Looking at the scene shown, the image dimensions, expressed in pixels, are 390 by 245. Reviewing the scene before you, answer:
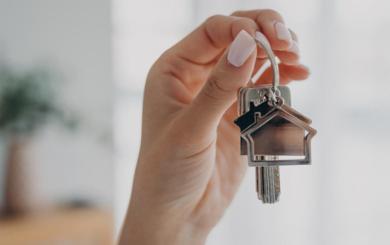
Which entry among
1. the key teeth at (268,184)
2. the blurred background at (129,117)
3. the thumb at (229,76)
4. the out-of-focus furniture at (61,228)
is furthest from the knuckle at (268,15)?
the out-of-focus furniture at (61,228)

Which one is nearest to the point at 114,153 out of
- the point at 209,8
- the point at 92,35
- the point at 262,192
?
the point at 92,35

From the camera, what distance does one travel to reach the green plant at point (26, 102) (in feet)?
7.20

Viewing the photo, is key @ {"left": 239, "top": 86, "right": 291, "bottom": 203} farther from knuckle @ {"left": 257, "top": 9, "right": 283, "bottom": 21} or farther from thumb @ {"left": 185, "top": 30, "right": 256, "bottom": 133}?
knuckle @ {"left": 257, "top": 9, "right": 283, "bottom": 21}

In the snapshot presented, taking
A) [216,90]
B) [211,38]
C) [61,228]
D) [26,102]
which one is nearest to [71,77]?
[26,102]

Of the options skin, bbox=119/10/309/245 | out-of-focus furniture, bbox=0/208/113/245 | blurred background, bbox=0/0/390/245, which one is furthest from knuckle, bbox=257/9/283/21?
out-of-focus furniture, bbox=0/208/113/245

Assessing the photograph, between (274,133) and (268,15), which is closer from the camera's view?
(274,133)

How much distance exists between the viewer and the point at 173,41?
224 cm

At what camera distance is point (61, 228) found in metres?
2.18

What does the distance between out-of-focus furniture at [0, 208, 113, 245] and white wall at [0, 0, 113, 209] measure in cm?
7

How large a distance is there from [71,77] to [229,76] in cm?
177

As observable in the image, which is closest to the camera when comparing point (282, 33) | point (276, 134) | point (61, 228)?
point (276, 134)

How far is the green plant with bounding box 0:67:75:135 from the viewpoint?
219cm

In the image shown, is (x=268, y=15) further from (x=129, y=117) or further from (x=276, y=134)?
(x=129, y=117)

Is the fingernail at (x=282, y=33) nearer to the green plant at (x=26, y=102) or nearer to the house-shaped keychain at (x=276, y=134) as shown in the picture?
the house-shaped keychain at (x=276, y=134)
